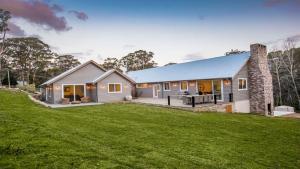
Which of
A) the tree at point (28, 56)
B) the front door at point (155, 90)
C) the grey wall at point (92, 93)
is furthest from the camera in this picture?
the tree at point (28, 56)

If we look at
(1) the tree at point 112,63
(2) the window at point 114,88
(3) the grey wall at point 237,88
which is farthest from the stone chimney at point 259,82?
(1) the tree at point 112,63

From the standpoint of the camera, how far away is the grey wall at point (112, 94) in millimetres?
24809

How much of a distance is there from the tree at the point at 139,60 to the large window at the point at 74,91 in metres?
44.5

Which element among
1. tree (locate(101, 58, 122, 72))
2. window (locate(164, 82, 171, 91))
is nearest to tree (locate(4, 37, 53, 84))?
tree (locate(101, 58, 122, 72))

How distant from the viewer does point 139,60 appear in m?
70.3

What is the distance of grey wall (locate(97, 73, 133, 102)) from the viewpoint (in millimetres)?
24809

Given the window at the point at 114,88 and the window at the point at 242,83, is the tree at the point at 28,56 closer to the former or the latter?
the window at the point at 114,88

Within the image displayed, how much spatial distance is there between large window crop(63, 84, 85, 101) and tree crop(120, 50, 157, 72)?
44.5 metres

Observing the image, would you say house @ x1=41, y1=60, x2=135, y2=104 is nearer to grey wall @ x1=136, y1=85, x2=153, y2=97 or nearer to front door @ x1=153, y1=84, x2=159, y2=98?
front door @ x1=153, y1=84, x2=159, y2=98

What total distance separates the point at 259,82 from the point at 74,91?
2105 cm

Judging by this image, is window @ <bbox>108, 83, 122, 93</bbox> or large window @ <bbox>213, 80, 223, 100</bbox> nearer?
large window @ <bbox>213, 80, 223, 100</bbox>

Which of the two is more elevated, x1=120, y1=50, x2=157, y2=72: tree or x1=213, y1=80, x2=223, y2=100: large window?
x1=120, y1=50, x2=157, y2=72: tree

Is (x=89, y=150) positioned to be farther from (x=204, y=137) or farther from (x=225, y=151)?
(x=204, y=137)

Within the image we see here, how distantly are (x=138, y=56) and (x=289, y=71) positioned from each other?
145ft
